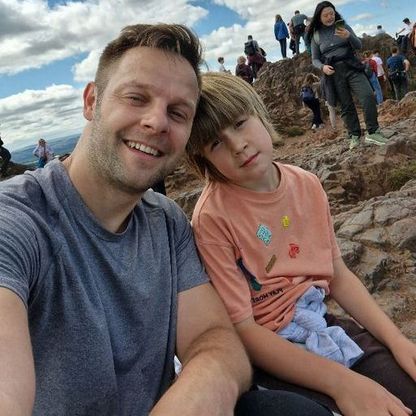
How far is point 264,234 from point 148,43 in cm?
107

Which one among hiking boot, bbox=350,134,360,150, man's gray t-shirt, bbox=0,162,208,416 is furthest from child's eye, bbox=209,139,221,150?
hiking boot, bbox=350,134,360,150

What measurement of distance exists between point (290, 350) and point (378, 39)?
24.9 m

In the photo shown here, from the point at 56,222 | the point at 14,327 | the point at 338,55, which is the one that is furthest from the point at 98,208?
the point at 338,55

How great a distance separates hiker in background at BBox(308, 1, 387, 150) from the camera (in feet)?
23.2

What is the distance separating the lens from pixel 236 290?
2.16 meters

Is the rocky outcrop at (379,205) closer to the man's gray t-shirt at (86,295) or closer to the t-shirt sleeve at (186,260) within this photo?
the t-shirt sleeve at (186,260)

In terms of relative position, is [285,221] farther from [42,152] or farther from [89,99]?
[42,152]

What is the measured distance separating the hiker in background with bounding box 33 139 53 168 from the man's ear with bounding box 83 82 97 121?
12.6 metres

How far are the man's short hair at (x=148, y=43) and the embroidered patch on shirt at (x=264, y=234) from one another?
789mm

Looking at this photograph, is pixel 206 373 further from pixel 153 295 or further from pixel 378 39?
pixel 378 39

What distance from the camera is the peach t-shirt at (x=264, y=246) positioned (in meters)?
2.20

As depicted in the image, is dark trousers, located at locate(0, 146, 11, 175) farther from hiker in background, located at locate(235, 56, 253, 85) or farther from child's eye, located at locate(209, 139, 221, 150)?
child's eye, located at locate(209, 139, 221, 150)

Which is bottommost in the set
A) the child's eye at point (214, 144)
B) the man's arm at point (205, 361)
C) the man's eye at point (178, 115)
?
the man's arm at point (205, 361)

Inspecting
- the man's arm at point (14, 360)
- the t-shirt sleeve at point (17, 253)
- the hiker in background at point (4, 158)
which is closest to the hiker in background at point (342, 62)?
the t-shirt sleeve at point (17, 253)
